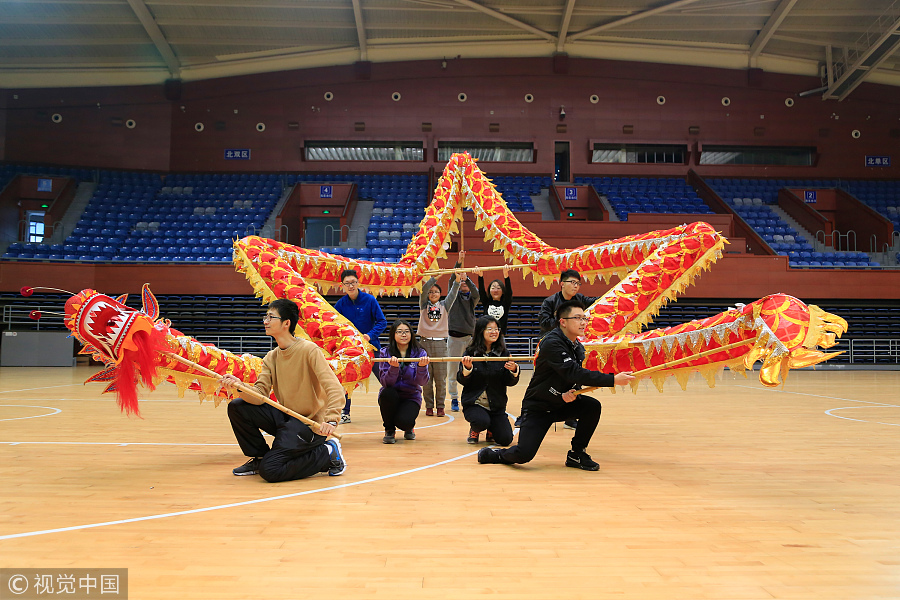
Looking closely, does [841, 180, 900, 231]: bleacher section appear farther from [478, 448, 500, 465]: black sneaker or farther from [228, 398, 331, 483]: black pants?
[228, 398, 331, 483]: black pants

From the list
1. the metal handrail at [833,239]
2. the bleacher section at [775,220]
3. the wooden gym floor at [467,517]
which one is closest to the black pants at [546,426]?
the wooden gym floor at [467,517]

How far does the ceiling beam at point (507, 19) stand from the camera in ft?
57.7

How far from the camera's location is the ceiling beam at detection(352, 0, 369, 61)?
17688 mm

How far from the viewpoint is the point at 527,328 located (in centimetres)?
1555

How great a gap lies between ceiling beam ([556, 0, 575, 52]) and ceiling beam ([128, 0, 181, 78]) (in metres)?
12.4

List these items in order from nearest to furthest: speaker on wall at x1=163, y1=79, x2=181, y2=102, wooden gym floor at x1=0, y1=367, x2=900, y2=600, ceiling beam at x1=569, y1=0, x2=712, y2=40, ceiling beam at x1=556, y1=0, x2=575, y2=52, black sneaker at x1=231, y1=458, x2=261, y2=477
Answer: wooden gym floor at x1=0, y1=367, x2=900, y2=600, black sneaker at x1=231, y1=458, x2=261, y2=477, ceiling beam at x1=569, y1=0, x2=712, y2=40, ceiling beam at x1=556, y1=0, x2=575, y2=52, speaker on wall at x1=163, y1=79, x2=181, y2=102

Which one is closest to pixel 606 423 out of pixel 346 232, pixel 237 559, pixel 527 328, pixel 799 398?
pixel 799 398

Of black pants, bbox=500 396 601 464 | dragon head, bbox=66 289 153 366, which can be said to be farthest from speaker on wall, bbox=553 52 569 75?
dragon head, bbox=66 289 153 366

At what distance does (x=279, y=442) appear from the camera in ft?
12.4

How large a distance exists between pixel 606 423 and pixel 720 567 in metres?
4.29

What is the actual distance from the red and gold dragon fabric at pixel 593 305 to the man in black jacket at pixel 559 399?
7.3 inches

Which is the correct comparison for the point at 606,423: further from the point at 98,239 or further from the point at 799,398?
the point at 98,239

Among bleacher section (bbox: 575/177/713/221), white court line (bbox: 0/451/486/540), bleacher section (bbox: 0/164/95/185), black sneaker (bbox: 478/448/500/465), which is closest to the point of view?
white court line (bbox: 0/451/486/540)

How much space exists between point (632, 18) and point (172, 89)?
15.5m
